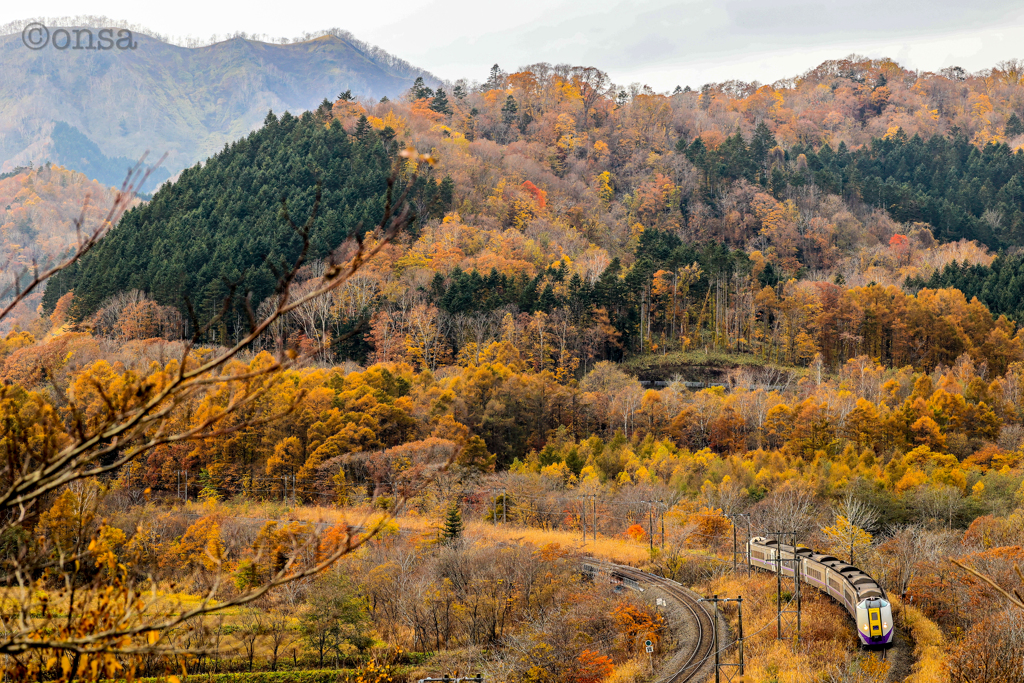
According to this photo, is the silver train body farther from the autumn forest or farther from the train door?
the autumn forest

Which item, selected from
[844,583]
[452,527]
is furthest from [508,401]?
[844,583]

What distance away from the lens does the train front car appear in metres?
29.5

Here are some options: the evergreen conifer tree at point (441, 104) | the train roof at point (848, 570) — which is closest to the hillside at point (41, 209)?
the evergreen conifer tree at point (441, 104)

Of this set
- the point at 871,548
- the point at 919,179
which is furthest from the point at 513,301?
the point at 919,179

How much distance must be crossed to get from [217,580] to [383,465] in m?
49.0

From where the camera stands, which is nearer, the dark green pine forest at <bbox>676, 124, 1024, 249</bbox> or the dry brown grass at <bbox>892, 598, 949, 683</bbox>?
the dry brown grass at <bbox>892, 598, 949, 683</bbox>

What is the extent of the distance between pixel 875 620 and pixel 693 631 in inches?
267

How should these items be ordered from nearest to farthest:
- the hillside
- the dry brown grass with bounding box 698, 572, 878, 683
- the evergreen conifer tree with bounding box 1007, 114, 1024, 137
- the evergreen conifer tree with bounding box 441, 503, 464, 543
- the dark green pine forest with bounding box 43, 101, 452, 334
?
the dry brown grass with bounding box 698, 572, 878, 683 → the evergreen conifer tree with bounding box 441, 503, 464, 543 → the dark green pine forest with bounding box 43, 101, 452, 334 → the hillside → the evergreen conifer tree with bounding box 1007, 114, 1024, 137

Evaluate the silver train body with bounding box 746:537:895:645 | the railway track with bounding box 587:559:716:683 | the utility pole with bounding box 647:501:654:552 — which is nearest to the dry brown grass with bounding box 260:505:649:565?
the utility pole with bounding box 647:501:654:552

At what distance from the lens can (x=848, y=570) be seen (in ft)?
109

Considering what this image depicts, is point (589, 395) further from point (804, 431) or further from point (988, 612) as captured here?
point (988, 612)

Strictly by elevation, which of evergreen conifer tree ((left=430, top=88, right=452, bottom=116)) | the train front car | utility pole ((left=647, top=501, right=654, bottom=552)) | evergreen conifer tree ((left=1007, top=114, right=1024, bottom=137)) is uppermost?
evergreen conifer tree ((left=430, top=88, right=452, bottom=116))

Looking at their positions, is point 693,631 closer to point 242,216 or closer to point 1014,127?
point 242,216

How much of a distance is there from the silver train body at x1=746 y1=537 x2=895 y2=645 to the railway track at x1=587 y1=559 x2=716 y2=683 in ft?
12.7
